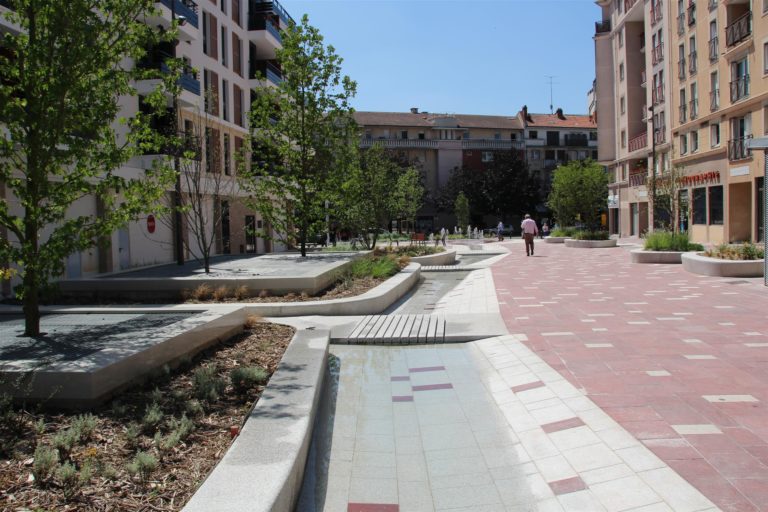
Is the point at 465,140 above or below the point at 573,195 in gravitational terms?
above

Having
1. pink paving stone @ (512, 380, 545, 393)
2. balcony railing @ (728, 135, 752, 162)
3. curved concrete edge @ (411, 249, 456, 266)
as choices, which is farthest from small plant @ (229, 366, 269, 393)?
balcony railing @ (728, 135, 752, 162)

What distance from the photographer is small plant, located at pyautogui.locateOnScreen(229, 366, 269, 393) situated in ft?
18.6

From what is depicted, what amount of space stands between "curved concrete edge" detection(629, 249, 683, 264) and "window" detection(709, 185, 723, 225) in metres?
15.1

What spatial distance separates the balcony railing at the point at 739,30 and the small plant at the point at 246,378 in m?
32.2

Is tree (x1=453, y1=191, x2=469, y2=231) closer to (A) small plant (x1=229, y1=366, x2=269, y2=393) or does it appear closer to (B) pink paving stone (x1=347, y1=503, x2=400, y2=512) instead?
(A) small plant (x1=229, y1=366, x2=269, y2=393)

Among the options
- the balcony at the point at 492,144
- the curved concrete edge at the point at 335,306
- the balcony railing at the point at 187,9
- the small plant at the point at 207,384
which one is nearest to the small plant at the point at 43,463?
the small plant at the point at 207,384

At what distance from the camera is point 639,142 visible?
158 ft

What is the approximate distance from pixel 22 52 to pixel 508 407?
5956 millimetres

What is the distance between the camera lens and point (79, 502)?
3354mm

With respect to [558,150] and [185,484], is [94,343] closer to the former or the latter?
[185,484]

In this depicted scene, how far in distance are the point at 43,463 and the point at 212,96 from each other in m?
14.5

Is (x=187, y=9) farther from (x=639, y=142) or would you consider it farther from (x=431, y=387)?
(x=639, y=142)

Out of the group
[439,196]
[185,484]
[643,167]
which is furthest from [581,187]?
[185,484]

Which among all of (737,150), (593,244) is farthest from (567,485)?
(737,150)
